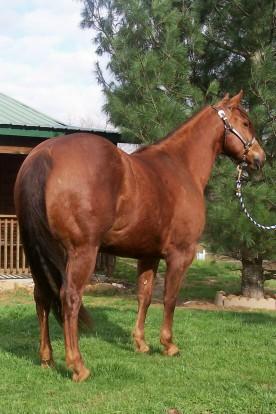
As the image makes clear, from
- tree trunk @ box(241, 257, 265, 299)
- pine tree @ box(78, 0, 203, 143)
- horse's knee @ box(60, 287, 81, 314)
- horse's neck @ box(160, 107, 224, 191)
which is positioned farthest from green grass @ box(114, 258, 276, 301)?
horse's knee @ box(60, 287, 81, 314)

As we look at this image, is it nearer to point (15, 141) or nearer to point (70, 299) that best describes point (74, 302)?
point (70, 299)

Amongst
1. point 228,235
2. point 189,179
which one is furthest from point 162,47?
point 189,179

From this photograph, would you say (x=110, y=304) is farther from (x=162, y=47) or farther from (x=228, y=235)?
(x=162, y=47)

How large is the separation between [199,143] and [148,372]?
2421 mm

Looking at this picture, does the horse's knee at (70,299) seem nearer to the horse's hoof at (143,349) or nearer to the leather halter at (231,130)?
the horse's hoof at (143,349)

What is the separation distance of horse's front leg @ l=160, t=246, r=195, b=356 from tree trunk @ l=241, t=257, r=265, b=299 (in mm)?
4810

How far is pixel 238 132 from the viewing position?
19.4 ft

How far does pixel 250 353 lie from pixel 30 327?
264 centimetres

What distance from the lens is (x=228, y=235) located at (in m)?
8.52

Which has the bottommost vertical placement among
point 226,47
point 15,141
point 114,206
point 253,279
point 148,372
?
point 148,372

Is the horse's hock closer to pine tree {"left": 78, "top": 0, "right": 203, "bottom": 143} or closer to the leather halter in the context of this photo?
pine tree {"left": 78, "top": 0, "right": 203, "bottom": 143}

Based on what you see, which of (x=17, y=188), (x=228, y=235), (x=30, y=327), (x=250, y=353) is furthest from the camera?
(x=228, y=235)

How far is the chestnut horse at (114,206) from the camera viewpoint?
438cm

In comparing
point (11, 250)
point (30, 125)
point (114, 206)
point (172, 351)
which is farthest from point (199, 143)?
point (11, 250)
